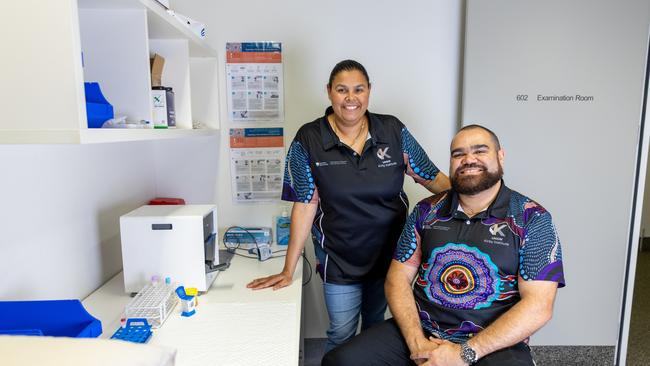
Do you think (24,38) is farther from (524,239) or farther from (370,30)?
(370,30)

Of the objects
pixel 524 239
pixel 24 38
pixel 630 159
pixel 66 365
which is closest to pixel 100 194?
pixel 24 38

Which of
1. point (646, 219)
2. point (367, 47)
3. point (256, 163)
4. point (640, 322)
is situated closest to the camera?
point (367, 47)

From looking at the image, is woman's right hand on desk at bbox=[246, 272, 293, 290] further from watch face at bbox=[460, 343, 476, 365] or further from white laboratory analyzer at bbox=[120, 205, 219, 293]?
watch face at bbox=[460, 343, 476, 365]

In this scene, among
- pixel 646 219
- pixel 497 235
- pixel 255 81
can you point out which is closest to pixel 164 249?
pixel 255 81

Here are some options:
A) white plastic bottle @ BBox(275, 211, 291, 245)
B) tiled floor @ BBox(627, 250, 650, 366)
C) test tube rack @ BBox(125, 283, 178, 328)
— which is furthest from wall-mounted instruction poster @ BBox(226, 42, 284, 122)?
tiled floor @ BBox(627, 250, 650, 366)

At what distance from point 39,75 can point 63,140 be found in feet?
0.46

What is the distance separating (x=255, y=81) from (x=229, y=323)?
1.39 m

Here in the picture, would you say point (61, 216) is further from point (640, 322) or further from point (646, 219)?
point (646, 219)

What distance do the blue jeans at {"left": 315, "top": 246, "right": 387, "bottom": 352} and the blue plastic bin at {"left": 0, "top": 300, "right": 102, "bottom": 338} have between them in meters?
0.96

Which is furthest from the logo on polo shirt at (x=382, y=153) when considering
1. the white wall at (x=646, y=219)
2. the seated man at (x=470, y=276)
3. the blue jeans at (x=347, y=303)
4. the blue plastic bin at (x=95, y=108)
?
the white wall at (x=646, y=219)

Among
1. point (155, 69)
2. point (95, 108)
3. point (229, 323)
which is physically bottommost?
point (229, 323)

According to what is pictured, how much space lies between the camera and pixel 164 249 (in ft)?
A: 5.19

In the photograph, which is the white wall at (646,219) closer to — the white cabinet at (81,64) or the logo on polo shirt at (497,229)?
the logo on polo shirt at (497,229)

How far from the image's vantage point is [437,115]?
91.9 inches
